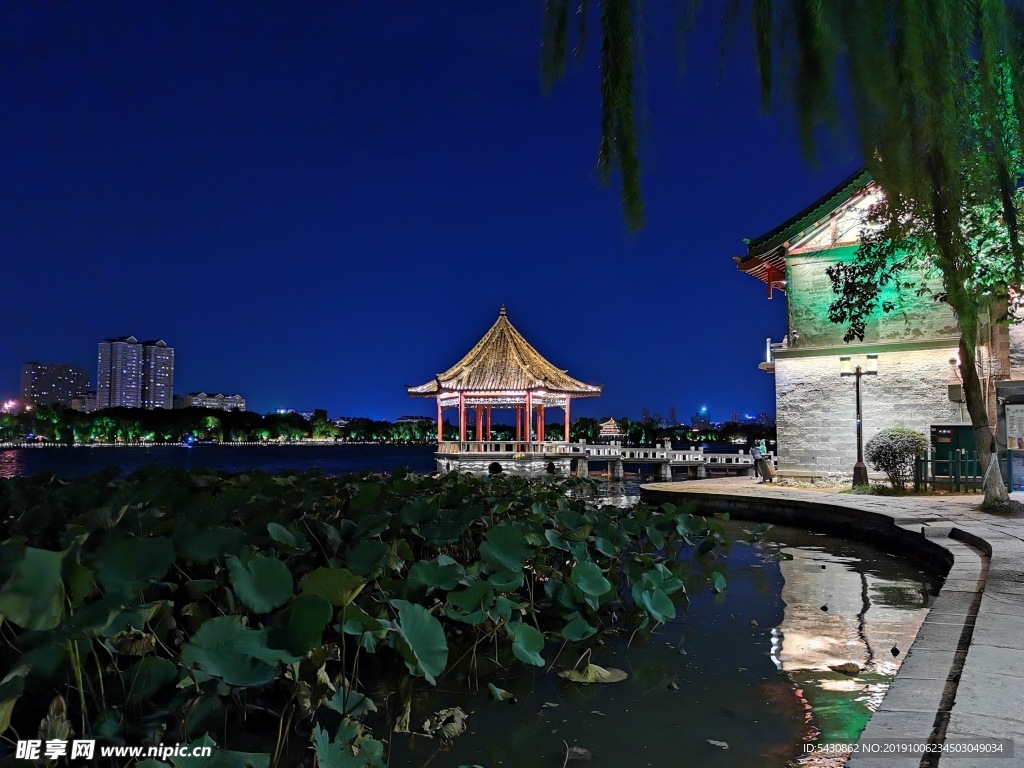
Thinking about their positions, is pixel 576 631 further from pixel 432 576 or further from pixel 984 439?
pixel 984 439

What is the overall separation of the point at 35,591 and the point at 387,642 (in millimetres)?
1786

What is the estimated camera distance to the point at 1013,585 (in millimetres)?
4750

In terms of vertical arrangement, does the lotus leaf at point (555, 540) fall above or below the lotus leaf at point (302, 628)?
below

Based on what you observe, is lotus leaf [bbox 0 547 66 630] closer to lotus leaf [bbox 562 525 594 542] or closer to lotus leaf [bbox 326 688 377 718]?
lotus leaf [bbox 326 688 377 718]

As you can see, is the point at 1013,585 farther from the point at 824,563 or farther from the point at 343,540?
the point at 343,540

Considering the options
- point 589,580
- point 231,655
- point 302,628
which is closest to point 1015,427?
point 589,580

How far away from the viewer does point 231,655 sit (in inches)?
92.0

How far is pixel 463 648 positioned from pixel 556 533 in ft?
3.89

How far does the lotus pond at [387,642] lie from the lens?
2436mm

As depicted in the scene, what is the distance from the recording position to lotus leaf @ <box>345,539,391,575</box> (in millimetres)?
3584

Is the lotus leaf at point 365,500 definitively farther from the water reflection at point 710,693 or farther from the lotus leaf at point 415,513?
the water reflection at point 710,693

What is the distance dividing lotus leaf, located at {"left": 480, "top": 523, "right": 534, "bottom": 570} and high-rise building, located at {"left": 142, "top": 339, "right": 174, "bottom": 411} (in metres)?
170

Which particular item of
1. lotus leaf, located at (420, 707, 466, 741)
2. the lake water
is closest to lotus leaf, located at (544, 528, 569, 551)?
lotus leaf, located at (420, 707, 466, 741)

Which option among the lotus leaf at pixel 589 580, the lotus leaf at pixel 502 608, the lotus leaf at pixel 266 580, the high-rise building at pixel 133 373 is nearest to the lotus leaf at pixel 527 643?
the lotus leaf at pixel 502 608
